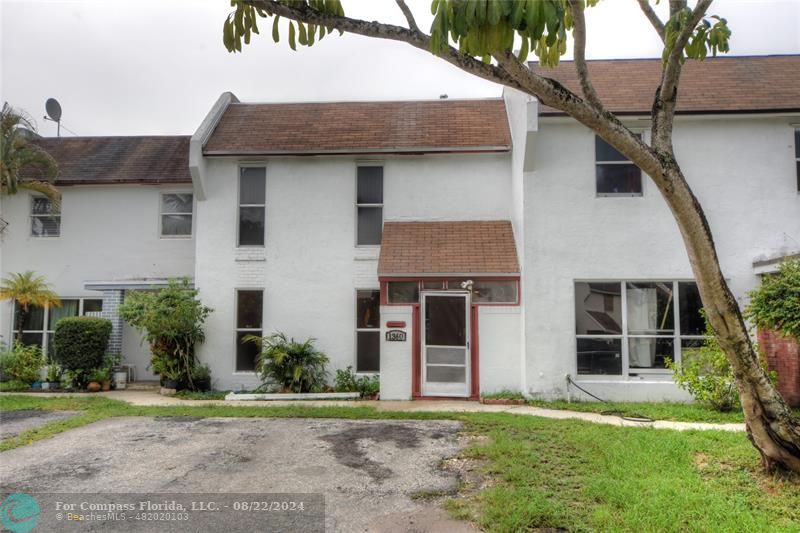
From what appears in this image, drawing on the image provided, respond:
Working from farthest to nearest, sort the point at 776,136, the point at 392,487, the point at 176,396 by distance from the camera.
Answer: the point at 176,396 → the point at 776,136 → the point at 392,487

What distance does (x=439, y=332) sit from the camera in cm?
1141

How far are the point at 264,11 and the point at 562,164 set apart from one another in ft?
24.9

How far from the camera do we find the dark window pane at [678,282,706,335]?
10633 millimetres

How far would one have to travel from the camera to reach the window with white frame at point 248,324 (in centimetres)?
1269

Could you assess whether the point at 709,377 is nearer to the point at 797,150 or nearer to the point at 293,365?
the point at 797,150

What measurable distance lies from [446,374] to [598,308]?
363cm

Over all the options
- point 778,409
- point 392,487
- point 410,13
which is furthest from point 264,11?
point 778,409

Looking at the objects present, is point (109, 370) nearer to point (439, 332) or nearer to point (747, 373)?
point (439, 332)

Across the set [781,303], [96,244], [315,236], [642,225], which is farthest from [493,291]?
[96,244]

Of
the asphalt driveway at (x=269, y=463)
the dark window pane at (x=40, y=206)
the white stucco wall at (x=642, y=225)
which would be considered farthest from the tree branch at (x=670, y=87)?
the dark window pane at (x=40, y=206)

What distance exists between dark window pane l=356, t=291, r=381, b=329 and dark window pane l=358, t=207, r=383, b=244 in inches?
54.8

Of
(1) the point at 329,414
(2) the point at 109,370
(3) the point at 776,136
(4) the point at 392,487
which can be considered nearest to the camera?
(4) the point at 392,487

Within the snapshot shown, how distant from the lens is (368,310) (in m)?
12.6

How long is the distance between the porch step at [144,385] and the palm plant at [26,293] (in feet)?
10.2
